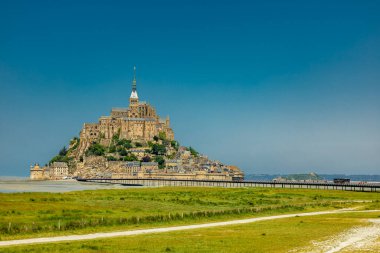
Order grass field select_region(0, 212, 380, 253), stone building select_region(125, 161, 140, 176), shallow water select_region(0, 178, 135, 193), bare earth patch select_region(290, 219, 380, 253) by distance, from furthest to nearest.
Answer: stone building select_region(125, 161, 140, 176), shallow water select_region(0, 178, 135, 193), grass field select_region(0, 212, 380, 253), bare earth patch select_region(290, 219, 380, 253)

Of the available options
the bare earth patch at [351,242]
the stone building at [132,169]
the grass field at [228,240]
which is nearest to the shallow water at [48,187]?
the stone building at [132,169]

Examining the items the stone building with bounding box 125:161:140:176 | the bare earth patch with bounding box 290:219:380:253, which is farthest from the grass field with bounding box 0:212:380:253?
the stone building with bounding box 125:161:140:176

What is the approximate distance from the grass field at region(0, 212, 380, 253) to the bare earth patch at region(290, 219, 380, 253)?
0.58 meters

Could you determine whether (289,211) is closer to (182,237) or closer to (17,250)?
(182,237)

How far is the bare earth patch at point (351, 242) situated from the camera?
26953mm

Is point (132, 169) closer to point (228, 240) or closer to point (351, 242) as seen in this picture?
point (228, 240)

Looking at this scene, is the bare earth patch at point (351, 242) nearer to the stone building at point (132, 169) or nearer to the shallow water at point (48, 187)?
the shallow water at point (48, 187)

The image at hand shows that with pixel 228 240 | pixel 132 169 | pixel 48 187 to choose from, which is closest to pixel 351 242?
pixel 228 240

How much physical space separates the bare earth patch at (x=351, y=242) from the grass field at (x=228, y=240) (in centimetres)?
58

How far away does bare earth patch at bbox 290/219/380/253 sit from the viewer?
27.0m

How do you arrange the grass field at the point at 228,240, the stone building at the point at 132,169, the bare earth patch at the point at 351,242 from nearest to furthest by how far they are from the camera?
the bare earth patch at the point at 351,242 → the grass field at the point at 228,240 → the stone building at the point at 132,169

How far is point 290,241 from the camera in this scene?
101 ft

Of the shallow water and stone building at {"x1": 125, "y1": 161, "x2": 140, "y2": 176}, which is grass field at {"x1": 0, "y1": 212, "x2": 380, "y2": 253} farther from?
stone building at {"x1": 125, "y1": 161, "x2": 140, "y2": 176}

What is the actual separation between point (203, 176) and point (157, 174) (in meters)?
17.5
